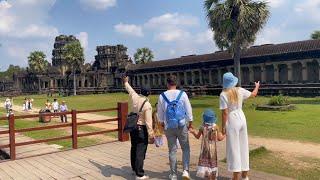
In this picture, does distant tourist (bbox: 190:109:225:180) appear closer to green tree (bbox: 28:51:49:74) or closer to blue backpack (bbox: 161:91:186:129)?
blue backpack (bbox: 161:91:186:129)

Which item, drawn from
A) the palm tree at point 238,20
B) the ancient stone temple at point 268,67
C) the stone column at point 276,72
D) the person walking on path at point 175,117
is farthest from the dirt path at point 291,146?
the stone column at point 276,72

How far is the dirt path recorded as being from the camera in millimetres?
10023

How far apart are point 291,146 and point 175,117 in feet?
18.9

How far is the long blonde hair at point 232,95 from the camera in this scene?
6156 millimetres

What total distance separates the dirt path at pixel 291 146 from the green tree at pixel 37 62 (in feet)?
286

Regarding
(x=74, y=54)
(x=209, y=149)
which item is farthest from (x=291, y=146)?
(x=74, y=54)

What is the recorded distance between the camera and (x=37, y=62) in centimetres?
9362

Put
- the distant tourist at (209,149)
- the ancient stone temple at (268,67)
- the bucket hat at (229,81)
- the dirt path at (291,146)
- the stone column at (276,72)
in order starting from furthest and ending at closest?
the stone column at (276,72) < the ancient stone temple at (268,67) < the dirt path at (291,146) < the distant tourist at (209,149) < the bucket hat at (229,81)

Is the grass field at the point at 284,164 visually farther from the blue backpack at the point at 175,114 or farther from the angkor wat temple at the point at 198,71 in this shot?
the angkor wat temple at the point at 198,71

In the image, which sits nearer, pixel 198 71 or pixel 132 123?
pixel 132 123

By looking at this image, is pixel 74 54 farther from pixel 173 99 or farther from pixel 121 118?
pixel 173 99

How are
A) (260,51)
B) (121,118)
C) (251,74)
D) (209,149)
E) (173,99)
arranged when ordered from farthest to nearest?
(251,74), (260,51), (121,118), (173,99), (209,149)

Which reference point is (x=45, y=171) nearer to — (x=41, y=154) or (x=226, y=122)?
(x=41, y=154)

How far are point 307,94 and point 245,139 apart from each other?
33434 mm
